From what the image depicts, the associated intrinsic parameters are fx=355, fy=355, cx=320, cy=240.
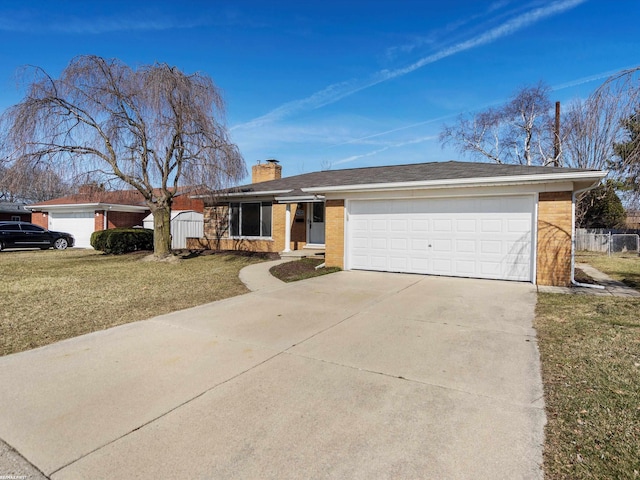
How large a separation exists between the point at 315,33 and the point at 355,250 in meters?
7.85

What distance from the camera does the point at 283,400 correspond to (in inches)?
123

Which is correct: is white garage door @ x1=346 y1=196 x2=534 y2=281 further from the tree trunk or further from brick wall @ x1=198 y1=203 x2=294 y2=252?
the tree trunk

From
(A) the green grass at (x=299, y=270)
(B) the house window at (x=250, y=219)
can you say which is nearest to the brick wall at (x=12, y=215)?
(B) the house window at (x=250, y=219)

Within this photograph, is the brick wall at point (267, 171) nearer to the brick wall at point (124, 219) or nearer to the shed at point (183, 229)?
the shed at point (183, 229)

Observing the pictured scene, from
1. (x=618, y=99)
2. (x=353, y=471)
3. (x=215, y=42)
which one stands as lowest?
(x=353, y=471)

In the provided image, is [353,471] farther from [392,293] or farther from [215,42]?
[215,42]

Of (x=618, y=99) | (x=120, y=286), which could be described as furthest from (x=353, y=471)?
(x=120, y=286)

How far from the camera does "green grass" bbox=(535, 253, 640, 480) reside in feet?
7.52

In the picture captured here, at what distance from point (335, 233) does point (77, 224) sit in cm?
2032

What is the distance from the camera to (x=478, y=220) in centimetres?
938

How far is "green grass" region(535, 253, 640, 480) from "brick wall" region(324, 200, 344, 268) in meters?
6.25

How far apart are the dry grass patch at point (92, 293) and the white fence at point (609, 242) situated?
19930 millimetres

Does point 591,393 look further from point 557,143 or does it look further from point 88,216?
point 88,216

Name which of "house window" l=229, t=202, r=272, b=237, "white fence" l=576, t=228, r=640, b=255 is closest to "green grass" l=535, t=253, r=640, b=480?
"house window" l=229, t=202, r=272, b=237
